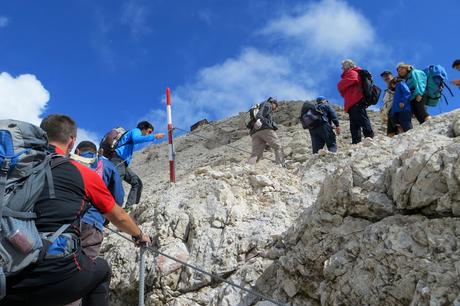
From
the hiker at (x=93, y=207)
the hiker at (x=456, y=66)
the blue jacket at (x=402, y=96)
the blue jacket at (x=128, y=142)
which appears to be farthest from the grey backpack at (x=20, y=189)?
the hiker at (x=456, y=66)

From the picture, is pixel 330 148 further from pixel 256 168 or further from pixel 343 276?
pixel 343 276

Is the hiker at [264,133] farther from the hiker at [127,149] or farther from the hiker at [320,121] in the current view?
the hiker at [127,149]

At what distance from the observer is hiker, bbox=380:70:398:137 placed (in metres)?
9.87

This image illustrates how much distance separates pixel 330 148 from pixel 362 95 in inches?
55.2

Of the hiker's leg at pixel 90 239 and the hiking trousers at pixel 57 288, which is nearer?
the hiking trousers at pixel 57 288

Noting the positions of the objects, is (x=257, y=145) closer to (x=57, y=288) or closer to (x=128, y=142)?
(x=128, y=142)

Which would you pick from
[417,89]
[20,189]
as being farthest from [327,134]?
[20,189]

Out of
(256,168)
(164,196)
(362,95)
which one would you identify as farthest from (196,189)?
(362,95)

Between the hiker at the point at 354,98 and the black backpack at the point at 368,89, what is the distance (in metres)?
0.06

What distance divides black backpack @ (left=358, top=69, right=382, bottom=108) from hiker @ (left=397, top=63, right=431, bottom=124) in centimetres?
65

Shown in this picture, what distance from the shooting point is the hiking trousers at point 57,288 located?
3.27 meters

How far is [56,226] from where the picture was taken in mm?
3422

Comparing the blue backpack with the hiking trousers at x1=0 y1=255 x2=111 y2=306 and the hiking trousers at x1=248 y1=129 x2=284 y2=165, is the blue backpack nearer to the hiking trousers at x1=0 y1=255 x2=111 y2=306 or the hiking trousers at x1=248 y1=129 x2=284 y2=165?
the hiking trousers at x1=248 y1=129 x2=284 y2=165

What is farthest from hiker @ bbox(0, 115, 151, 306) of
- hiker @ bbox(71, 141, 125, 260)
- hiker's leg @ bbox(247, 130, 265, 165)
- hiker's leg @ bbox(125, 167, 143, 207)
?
hiker's leg @ bbox(247, 130, 265, 165)
